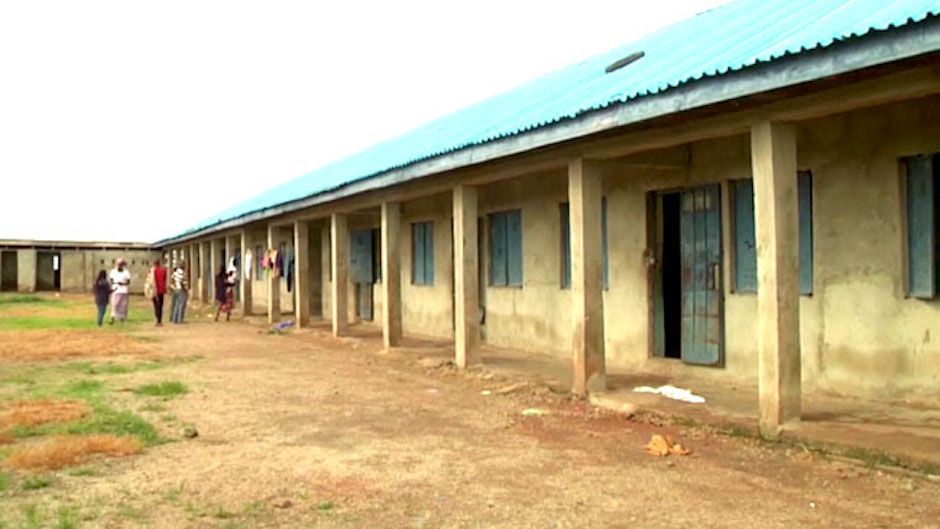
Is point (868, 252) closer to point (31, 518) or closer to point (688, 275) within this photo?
point (688, 275)

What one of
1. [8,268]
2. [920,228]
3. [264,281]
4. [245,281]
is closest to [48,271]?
[8,268]

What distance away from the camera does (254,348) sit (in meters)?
15.8

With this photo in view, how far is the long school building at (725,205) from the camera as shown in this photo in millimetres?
6637

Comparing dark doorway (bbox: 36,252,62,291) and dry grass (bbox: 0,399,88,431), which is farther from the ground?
dark doorway (bbox: 36,252,62,291)

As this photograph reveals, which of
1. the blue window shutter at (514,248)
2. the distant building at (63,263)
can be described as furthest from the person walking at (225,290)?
the distant building at (63,263)

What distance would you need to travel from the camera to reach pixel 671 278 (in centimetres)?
1120

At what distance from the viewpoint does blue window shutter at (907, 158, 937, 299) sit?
7.64 m

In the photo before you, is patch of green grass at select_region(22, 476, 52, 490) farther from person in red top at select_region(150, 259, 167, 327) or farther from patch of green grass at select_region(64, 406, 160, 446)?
person in red top at select_region(150, 259, 167, 327)

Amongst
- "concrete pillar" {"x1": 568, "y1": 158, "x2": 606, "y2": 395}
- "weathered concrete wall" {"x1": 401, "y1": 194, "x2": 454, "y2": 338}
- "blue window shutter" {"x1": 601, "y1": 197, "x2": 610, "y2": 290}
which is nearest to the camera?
"concrete pillar" {"x1": 568, "y1": 158, "x2": 606, "y2": 395}

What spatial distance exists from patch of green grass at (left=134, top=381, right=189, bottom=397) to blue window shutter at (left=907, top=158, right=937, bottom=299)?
7898 mm

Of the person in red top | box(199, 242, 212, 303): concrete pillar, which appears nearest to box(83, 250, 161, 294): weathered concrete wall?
box(199, 242, 212, 303): concrete pillar

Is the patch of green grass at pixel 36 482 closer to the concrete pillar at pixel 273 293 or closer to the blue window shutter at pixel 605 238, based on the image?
the blue window shutter at pixel 605 238

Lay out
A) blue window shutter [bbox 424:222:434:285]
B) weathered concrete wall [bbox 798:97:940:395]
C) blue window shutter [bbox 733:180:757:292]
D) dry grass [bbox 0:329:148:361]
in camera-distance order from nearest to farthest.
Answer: weathered concrete wall [bbox 798:97:940:395]
blue window shutter [bbox 733:180:757:292]
dry grass [bbox 0:329:148:361]
blue window shutter [bbox 424:222:434:285]

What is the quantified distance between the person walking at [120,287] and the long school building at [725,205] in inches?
338
